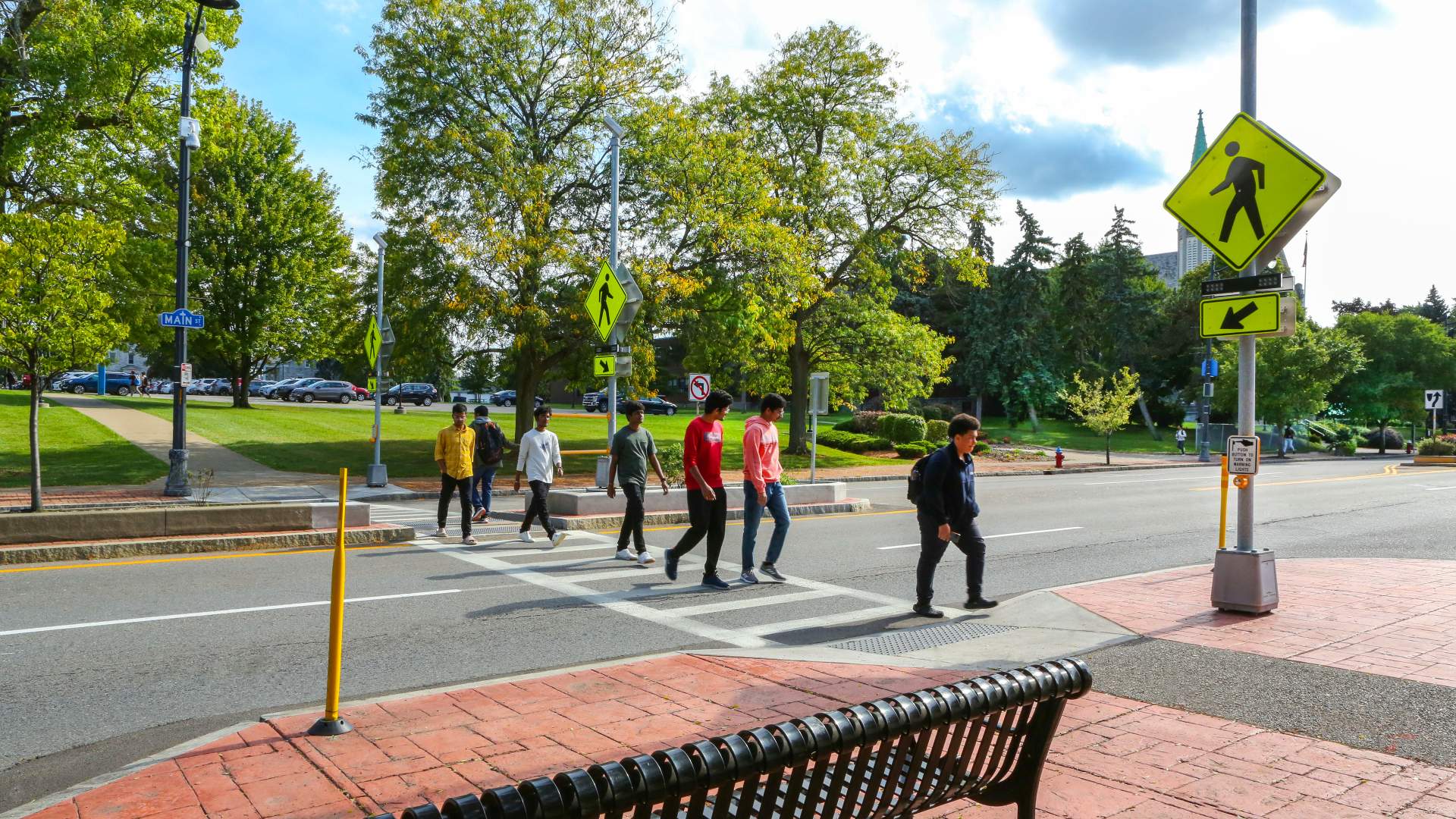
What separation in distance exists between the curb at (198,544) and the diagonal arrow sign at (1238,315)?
27.0ft

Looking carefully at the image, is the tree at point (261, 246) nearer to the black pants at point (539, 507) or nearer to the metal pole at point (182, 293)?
the metal pole at point (182, 293)

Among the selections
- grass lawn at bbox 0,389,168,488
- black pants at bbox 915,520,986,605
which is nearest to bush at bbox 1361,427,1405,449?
black pants at bbox 915,520,986,605

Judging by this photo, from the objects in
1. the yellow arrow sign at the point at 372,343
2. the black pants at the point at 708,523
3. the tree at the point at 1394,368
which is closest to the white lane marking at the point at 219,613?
the black pants at the point at 708,523

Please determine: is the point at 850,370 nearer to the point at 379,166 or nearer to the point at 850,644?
the point at 379,166

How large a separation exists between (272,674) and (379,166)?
76.3ft

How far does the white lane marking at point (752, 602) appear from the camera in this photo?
850 centimetres

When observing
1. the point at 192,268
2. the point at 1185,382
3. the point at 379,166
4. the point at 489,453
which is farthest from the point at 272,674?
the point at 1185,382

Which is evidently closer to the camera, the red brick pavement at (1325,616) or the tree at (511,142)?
the red brick pavement at (1325,616)

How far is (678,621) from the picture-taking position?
316 inches

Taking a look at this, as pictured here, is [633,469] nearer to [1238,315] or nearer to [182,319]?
[1238,315]

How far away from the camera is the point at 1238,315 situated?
7.63 m

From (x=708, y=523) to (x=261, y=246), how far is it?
44.0m

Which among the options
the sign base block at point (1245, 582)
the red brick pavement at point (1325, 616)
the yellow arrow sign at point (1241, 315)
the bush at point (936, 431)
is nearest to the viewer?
the red brick pavement at point (1325, 616)

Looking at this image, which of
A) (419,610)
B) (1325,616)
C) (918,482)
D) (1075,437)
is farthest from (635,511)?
(1075,437)
